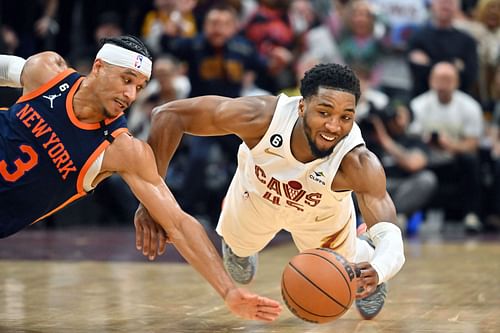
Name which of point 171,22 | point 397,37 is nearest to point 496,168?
point 397,37

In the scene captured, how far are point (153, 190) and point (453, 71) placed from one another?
658 cm

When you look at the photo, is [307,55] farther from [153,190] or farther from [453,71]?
[153,190]

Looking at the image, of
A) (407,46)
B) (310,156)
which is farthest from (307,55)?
(310,156)

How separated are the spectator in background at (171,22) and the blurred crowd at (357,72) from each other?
18mm

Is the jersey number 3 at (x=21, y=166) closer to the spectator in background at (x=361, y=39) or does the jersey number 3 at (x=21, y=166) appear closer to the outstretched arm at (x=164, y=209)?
the outstretched arm at (x=164, y=209)

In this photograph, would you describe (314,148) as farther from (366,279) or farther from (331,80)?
(366,279)

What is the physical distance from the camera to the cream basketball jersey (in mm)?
5445

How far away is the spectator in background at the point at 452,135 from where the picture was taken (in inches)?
428

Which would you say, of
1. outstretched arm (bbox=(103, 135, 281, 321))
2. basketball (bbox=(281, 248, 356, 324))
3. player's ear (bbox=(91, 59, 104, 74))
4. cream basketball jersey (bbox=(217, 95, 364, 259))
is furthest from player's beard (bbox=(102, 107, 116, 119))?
basketball (bbox=(281, 248, 356, 324))

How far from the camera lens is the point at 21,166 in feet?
17.0

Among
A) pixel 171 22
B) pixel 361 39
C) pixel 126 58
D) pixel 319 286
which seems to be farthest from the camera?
pixel 171 22

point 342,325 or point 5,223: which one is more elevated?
point 5,223

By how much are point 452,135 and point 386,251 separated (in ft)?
21.1

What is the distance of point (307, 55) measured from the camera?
37.7 ft
